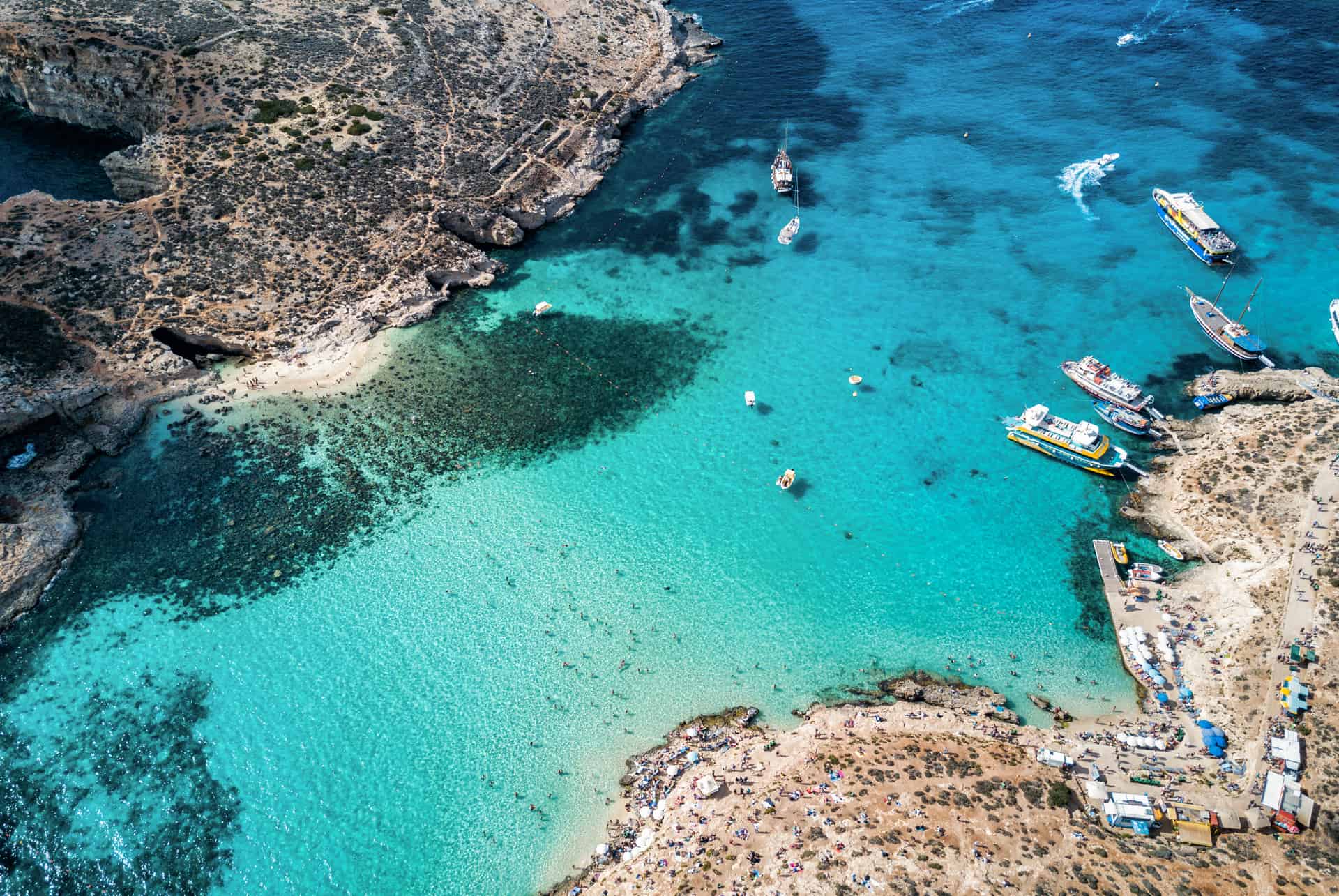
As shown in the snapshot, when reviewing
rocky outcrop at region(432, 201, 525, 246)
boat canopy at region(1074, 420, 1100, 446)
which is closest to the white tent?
boat canopy at region(1074, 420, 1100, 446)

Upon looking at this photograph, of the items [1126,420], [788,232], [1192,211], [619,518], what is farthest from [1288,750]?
[788,232]

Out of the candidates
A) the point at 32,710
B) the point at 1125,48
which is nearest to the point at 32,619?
the point at 32,710

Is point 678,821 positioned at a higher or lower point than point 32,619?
lower

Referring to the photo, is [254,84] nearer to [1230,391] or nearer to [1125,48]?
[1230,391]

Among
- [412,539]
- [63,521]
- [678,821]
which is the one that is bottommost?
[678,821]

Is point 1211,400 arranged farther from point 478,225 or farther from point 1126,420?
point 478,225

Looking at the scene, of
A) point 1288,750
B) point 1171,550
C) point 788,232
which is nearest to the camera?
point 1288,750

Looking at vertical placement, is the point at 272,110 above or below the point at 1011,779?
above
